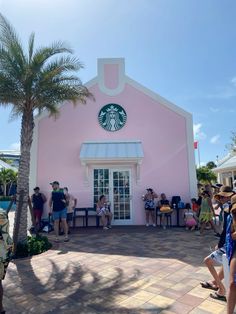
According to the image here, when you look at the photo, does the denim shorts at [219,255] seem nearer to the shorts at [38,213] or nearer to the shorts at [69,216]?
the shorts at [69,216]

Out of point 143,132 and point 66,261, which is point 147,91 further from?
point 66,261

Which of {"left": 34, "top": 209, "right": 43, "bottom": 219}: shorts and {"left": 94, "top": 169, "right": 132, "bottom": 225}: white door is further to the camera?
{"left": 94, "top": 169, "right": 132, "bottom": 225}: white door

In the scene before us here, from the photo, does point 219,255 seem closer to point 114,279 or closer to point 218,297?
point 218,297

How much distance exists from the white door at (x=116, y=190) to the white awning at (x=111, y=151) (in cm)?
99

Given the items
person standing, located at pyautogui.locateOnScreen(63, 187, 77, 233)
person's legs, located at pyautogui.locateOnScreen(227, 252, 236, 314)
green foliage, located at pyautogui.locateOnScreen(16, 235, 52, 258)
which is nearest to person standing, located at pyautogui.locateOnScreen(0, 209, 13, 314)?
person's legs, located at pyautogui.locateOnScreen(227, 252, 236, 314)

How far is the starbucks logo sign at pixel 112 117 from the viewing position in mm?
13047

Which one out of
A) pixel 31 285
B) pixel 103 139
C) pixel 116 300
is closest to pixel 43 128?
pixel 103 139

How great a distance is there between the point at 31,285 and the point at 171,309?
288cm

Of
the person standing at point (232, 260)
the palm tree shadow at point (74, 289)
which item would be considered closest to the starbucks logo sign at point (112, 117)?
the palm tree shadow at point (74, 289)

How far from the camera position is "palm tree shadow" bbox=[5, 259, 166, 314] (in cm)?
421

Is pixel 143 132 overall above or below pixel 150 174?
above

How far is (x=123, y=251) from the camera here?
7.68m

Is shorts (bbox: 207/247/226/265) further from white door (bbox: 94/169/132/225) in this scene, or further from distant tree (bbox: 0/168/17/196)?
distant tree (bbox: 0/168/17/196)

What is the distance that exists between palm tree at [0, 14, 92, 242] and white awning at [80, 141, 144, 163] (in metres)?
3.62
